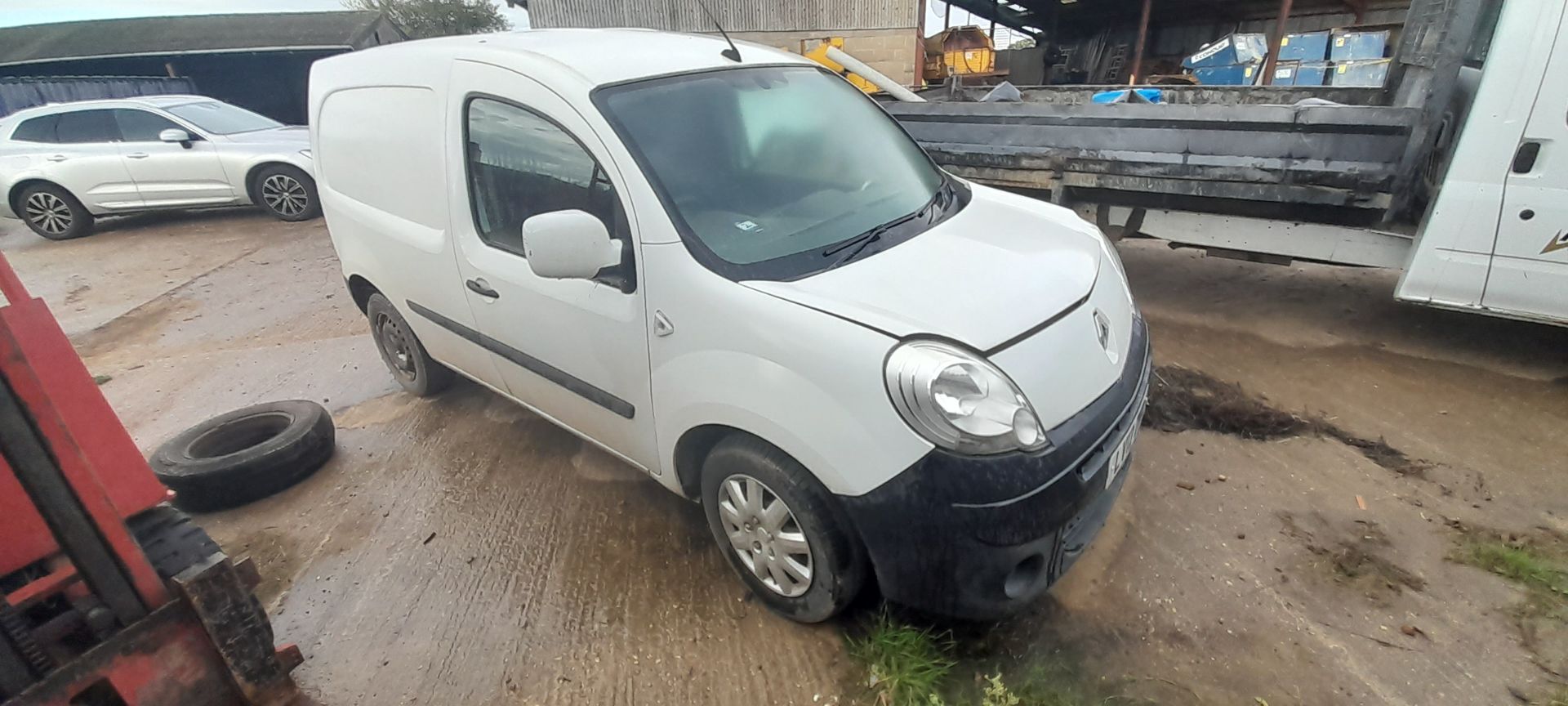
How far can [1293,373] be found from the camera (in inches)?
147

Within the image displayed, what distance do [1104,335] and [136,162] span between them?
35.7 ft

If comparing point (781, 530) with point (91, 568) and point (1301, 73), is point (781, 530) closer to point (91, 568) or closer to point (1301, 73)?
point (91, 568)

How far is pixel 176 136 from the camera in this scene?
8039mm

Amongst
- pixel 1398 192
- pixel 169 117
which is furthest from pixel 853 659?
pixel 169 117

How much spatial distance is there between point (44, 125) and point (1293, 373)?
41.7 ft

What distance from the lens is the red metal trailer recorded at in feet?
5.16

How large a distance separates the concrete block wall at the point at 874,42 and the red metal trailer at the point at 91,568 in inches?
640

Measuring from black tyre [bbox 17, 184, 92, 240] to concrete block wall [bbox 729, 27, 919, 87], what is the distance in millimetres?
12276

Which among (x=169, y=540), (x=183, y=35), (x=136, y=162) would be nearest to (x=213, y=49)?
(x=183, y=35)

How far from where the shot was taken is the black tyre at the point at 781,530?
78.1 inches

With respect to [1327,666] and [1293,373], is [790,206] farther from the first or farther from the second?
[1293,373]

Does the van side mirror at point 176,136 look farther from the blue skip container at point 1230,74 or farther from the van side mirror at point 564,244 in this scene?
the blue skip container at point 1230,74

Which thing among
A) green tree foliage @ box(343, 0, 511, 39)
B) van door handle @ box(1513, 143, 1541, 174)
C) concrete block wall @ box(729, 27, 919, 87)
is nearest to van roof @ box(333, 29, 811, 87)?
van door handle @ box(1513, 143, 1541, 174)

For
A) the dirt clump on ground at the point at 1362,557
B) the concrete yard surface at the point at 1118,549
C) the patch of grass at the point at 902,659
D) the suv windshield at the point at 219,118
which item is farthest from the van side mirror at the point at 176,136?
the dirt clump on ground at the point at 1362,557
